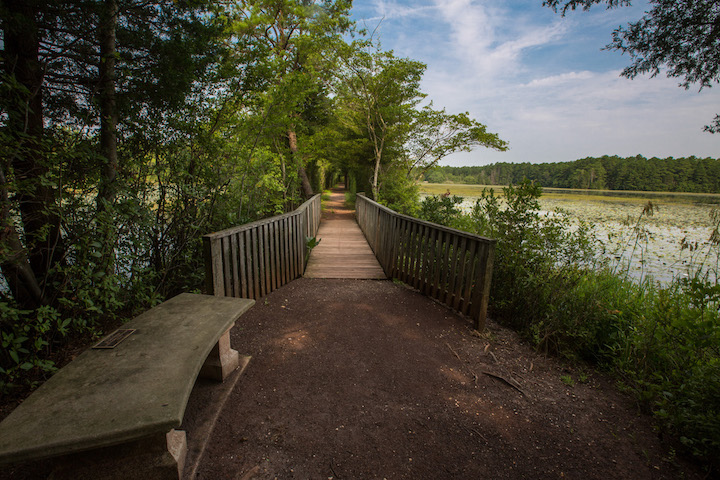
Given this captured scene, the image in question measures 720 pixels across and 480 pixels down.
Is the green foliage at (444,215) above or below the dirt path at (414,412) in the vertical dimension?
above

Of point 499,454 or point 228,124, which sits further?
point 228,124

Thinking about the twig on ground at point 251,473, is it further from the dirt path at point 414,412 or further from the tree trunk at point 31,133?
the tree trunk at point 31,133

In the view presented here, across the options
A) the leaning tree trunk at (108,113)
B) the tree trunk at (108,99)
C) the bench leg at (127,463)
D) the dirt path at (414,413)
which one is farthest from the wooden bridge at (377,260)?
the bench leg at (127,463)

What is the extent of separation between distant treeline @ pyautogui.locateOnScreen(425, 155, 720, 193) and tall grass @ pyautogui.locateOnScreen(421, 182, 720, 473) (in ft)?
47.2

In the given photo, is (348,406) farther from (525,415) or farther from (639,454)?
(639,454)

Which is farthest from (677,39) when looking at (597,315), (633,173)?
(633,173)

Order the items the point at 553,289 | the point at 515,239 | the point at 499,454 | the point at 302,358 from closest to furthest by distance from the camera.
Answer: the point at 499,454 < the point at 302,358 < the point at 553,289 < the point at 515,239

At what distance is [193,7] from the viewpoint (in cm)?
385

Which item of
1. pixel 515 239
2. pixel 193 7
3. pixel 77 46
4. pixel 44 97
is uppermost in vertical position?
pixel 193 7

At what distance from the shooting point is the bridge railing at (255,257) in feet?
11.5

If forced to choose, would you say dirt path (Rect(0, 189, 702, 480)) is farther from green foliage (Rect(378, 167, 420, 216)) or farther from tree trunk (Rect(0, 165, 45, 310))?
green foliage (Rect(378, 167, 420, 216))

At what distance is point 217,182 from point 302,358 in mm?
2805

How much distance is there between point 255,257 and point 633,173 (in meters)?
48.4

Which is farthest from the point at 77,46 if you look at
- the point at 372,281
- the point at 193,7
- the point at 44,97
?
the point at 372,281
